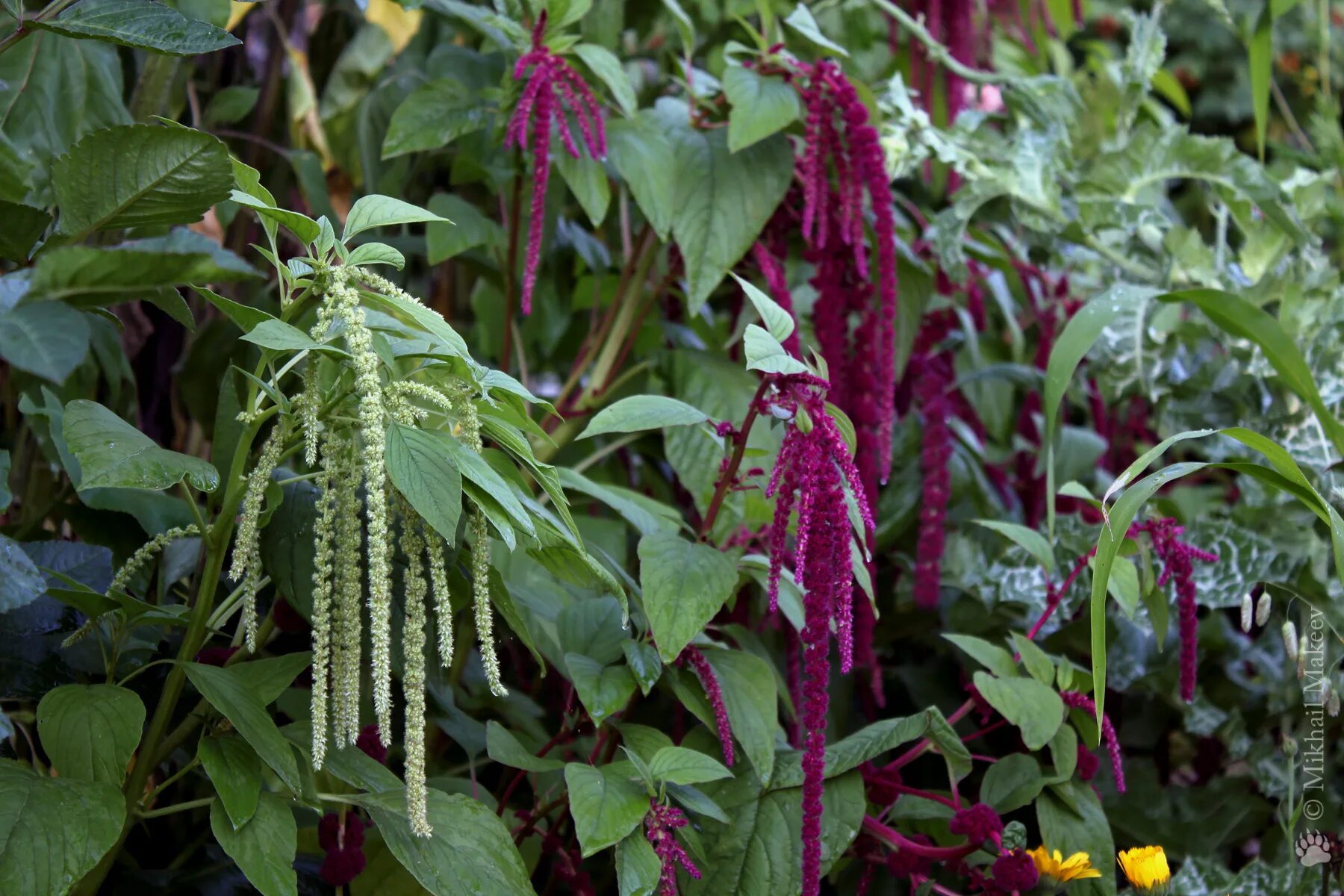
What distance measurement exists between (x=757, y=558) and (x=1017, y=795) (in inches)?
10.5

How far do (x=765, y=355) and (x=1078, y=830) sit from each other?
0.46 metres

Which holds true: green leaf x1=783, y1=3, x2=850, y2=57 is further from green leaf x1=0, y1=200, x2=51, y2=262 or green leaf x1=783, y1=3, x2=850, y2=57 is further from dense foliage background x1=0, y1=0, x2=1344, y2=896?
green leaf x1=0, y1=200, x2=51, y2=262

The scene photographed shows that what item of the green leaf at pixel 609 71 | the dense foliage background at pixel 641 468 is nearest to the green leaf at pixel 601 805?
the dense foliage background at pixel 641 468

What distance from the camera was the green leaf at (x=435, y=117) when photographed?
→ 94 centimetres

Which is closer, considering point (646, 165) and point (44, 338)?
point (44, 338)

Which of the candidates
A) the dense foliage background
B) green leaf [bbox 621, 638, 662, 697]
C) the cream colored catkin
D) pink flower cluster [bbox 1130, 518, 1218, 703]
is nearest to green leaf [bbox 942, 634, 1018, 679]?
the dense foliage background

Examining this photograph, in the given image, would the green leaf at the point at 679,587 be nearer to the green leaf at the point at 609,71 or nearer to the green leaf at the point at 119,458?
the green leaf at the point at 119,458

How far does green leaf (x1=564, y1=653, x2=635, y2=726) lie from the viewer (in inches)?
28.6

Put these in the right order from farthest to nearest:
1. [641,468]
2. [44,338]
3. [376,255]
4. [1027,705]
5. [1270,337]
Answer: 1. [641,468]
2. [1270,337]
3. [1027,705]
4. [376,255]
5. [44,338]

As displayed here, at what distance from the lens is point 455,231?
99 cm

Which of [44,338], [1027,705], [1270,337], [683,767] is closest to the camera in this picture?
[44,338]

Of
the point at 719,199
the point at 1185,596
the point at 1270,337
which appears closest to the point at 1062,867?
the point at 1185,596

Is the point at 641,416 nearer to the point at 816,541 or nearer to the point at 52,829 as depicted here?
the point at 816,541

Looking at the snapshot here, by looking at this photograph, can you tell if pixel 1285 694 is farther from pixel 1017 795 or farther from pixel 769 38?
pixel 769 38
